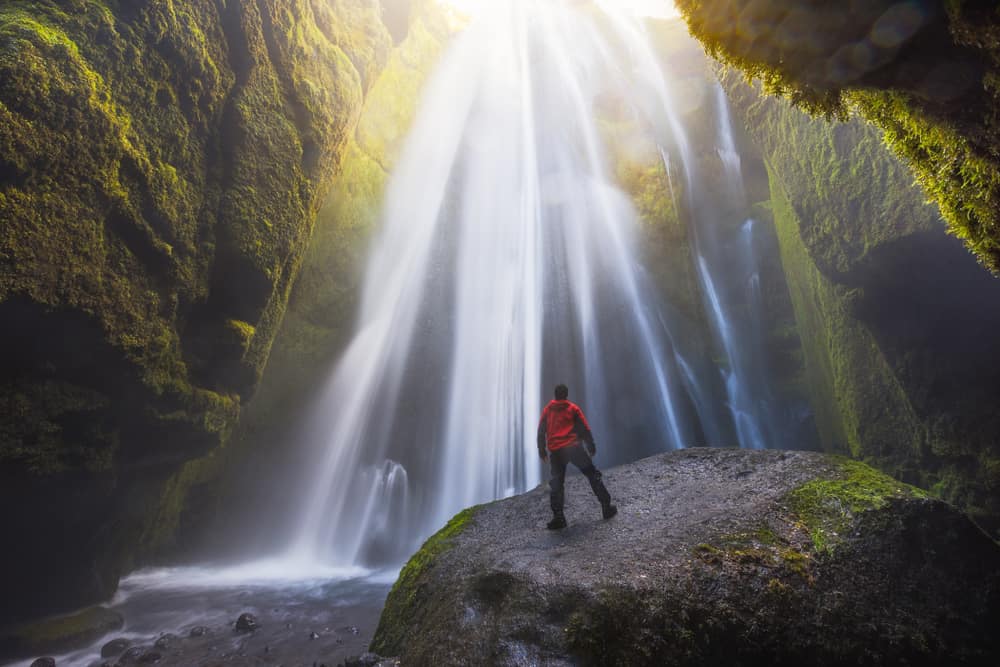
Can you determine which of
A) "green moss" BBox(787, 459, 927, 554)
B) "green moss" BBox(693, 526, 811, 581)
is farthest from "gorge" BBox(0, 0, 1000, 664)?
"green moss" BBox(693, 526, 811, 581)

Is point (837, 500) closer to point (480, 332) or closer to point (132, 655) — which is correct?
point (132, 655)

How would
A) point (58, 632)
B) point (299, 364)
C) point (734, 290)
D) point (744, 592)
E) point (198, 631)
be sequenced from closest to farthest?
1. point (744, 592)
2. point (58, 632)
3. point (198, 631)
4. point (299, 364)
5. point (734, 290)

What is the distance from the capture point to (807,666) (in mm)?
2941

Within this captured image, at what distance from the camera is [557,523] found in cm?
525

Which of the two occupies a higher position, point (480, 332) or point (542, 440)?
point (480, 332)

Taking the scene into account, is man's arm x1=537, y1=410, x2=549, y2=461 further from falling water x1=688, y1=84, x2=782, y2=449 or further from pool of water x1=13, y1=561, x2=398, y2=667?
falling water x1=688, y1=84, x2=782, y2=449

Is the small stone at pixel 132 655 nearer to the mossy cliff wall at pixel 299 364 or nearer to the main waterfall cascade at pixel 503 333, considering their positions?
the mossy cliff wall at pixel 299 364

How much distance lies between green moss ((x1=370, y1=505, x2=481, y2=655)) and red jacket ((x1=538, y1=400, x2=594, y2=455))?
168 centimetres

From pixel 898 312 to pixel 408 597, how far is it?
1098 cm

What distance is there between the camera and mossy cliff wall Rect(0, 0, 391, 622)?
5914mm

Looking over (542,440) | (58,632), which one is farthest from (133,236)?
(58,632)

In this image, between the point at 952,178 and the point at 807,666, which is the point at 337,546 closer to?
the point at 807,666

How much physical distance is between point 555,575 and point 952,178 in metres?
4.05

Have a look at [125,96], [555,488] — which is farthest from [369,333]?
[555,488]
